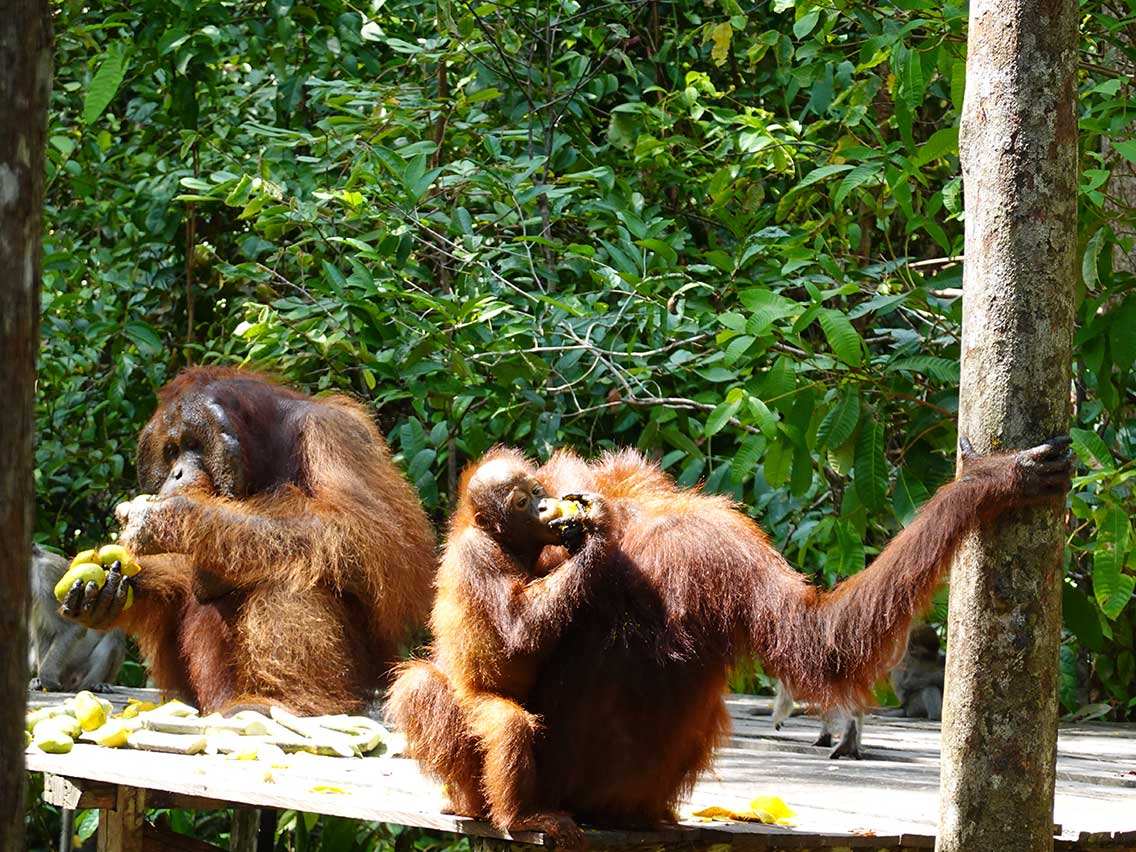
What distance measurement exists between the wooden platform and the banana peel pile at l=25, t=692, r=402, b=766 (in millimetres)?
66

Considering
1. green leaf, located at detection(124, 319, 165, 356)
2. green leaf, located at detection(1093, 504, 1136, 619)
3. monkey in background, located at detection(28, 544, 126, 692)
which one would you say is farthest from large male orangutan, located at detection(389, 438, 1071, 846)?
green leaf, located at detection(124, 319, 165, 356)

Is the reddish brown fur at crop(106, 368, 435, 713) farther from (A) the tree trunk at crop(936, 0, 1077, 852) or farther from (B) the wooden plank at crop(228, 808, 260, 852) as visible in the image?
(A) the tree trunk at crop(936, 0, 1077, 852)

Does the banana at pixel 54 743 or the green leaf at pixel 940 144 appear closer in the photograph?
the banana at pixel 54 743

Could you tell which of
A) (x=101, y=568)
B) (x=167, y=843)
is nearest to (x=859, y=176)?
(x=101, y=568)

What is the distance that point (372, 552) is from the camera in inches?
199

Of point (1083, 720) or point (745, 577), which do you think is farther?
point (1083, 720)

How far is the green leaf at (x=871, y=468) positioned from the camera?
4633mm

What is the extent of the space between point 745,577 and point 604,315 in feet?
8.03

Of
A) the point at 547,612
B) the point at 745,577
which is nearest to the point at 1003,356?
the point at 745,577

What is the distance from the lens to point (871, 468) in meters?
4.68

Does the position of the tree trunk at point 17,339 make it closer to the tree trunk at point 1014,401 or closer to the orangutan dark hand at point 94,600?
the tree trunk at point 1014,401

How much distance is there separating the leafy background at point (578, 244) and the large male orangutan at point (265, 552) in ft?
1.74

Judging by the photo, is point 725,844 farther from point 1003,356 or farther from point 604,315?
point 604,315

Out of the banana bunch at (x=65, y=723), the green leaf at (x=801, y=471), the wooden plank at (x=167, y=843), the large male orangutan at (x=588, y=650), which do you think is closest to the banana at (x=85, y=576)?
the banana bunch at (x=65, y=723)
